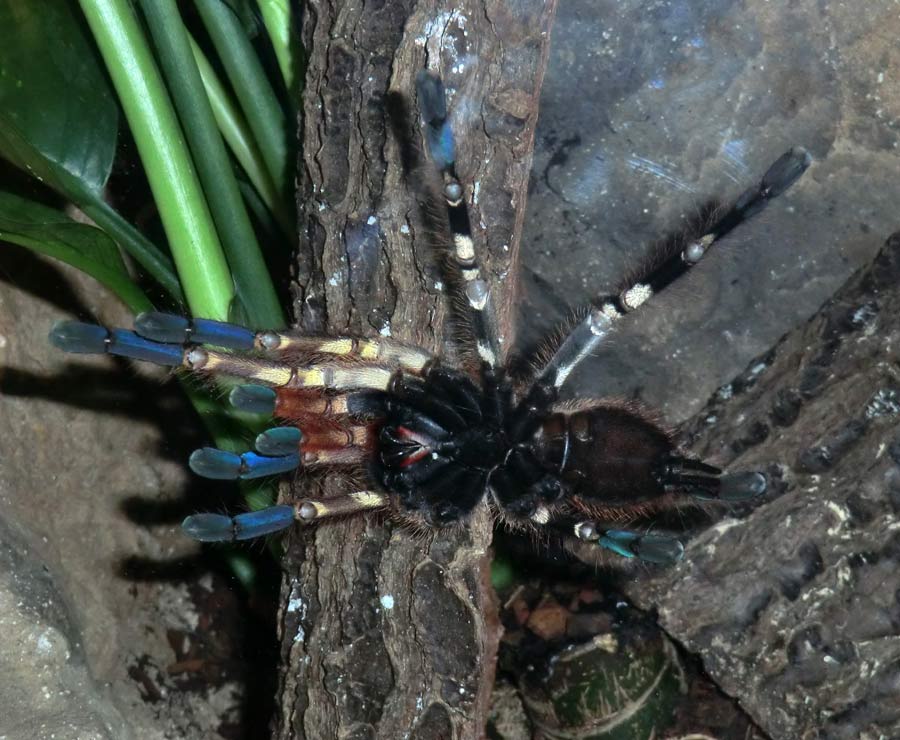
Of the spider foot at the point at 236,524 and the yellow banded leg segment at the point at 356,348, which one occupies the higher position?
the yellow banded leg segment at the point at 356,348

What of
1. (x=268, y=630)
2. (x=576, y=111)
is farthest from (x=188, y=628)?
(x=576, y=111)

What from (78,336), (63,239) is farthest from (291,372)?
(63,239)

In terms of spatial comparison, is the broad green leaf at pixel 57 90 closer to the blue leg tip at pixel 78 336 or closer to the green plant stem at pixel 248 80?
the green plant stem at pixel 248 80

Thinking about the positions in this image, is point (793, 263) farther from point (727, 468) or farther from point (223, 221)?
point (223, 221)

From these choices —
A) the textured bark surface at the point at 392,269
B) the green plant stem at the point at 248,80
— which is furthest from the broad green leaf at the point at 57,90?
the textured bark surface at the point at 392,269

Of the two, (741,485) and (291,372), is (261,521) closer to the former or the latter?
(291,372)
